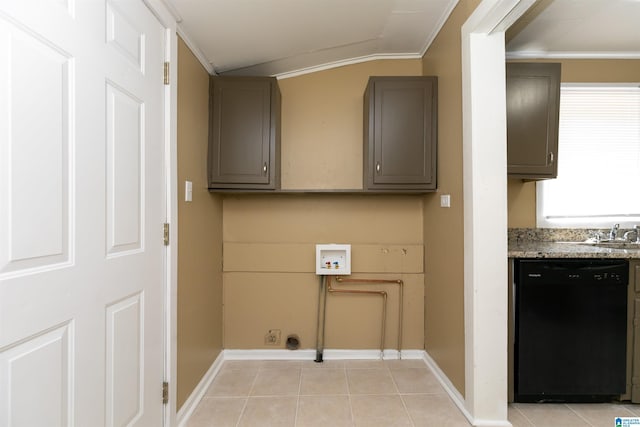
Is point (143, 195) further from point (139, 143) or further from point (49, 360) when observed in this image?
point (49, 360)

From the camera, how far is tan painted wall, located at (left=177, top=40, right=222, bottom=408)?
72.9 inches

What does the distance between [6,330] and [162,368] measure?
0.97 meters

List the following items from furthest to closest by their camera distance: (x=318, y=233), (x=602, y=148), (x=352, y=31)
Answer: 1. (x=318, y=233)
2. (x=602, y=148)
3. (x=352, y=31)

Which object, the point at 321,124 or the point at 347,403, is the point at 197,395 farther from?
the point at 321,124

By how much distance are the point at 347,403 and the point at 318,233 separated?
128 centimetres

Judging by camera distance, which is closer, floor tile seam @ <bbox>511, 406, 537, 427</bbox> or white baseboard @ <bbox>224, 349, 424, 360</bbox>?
floor tile seam @ <bbox>511, 406, 537, 427</bbox>

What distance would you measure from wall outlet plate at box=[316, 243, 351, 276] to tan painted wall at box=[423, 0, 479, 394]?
0.68 meters

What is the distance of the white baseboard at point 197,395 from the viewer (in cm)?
181

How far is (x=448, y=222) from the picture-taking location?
212 centimetres

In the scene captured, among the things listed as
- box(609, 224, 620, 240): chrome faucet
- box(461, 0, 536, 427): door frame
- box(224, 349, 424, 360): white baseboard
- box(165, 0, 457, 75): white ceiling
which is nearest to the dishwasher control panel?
box(461, 0, 536, 427): door frame

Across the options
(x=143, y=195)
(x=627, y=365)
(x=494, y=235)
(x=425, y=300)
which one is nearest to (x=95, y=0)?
(x=143, y=195)

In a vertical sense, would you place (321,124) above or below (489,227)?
above

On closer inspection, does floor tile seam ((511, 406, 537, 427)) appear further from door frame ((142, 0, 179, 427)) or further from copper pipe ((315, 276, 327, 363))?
door frame ((142, 0, 179, 427))

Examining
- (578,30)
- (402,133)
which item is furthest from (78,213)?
(578,30)
